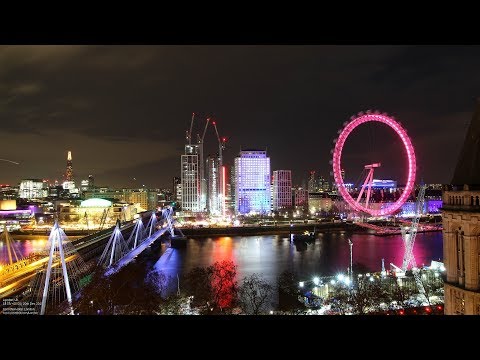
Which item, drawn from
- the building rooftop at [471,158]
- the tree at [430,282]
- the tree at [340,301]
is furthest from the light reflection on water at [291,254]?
the building rooftop at [471,158]

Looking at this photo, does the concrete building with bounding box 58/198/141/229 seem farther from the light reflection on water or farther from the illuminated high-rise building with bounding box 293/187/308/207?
the illuminated high-rise building with bounding box 293/187/308/207

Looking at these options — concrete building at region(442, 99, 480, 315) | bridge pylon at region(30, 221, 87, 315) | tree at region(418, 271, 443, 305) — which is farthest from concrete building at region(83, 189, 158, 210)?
concrete building at region(442, 99, 480, 315)

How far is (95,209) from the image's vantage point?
21594 mm

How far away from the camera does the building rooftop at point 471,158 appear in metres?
2.88

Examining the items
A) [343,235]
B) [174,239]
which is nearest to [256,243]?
[174,239]

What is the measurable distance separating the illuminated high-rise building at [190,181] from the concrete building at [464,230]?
27.9 metres

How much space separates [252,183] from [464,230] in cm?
2653

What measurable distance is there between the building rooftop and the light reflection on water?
523 centimetres

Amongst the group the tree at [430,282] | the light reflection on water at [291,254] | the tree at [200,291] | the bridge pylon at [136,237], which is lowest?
the light reflection on water at [291,254]

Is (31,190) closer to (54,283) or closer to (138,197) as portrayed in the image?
(138,197)

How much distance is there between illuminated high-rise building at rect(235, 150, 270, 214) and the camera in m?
29.0

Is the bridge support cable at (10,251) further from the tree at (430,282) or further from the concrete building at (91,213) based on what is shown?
the tree at (430,282)

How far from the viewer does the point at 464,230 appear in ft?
9.53
